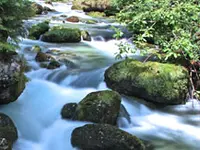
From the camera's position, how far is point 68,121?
237 inches

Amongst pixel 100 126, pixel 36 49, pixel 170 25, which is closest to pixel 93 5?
pixel 36 49

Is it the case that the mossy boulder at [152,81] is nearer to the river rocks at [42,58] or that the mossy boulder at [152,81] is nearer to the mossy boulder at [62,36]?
the river rocks at [42,58]

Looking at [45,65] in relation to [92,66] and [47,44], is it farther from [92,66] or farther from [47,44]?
[47,44]

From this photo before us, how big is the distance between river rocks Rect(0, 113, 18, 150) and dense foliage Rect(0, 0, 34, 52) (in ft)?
3.66

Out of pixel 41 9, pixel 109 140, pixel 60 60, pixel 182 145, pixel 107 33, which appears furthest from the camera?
pixel 41 9

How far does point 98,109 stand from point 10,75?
5.38 ft

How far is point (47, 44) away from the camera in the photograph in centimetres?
1155

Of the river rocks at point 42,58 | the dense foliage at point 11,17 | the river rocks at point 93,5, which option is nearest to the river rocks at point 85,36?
the river rocks at point 42,58

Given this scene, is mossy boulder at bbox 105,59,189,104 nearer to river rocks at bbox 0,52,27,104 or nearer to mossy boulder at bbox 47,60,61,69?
mossy boulder at bbox 47,60,61,69

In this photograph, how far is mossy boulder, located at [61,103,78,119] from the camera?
617 cm

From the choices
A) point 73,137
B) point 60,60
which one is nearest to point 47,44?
point 60,60

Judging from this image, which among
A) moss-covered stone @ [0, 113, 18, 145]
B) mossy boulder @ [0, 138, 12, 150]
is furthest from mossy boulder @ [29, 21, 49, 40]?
mossy boulder @ [0, 138, 12, 150]

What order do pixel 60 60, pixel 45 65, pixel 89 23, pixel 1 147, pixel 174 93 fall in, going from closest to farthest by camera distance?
pixel 1 147 → pixel 174 93 → pixel 45 65 → pixel 60 60 → pixel 89 23

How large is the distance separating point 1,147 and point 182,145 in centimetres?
309
